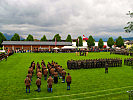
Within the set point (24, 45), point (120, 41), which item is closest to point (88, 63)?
point (24, 45)

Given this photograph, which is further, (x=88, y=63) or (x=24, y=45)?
(x=24, y=45)

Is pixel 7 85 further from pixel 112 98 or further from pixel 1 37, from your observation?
pixel 1 37

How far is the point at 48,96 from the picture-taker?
10.5m

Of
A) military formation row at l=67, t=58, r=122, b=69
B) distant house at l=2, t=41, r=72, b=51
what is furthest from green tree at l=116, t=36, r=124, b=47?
military formation row at l=67, t=58, r=122, b=69

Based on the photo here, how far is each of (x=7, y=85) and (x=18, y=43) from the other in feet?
201

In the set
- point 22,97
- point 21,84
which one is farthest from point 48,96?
point 21,84

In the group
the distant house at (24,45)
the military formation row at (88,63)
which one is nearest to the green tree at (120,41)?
the distant house at (24,45)

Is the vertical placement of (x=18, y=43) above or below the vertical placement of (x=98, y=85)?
above

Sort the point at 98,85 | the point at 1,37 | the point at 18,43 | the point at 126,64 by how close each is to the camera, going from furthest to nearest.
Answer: the point at 1,37
the point at 18,43
the point at 126,64
the point at 98,85

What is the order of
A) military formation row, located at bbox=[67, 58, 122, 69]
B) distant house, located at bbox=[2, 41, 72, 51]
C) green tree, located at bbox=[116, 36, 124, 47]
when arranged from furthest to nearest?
green tree, located at bbox=[116, 36, 124, 47]
distant house, located at bbox=[2, 41, 72, 51]
military formation row, located at bbox=[67, 58, 122, 69]

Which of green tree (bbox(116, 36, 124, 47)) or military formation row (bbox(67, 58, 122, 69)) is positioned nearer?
military formation row (bbox(67, 58, 122, 69))

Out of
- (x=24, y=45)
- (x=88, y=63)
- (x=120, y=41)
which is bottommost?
(x=88, y=63)

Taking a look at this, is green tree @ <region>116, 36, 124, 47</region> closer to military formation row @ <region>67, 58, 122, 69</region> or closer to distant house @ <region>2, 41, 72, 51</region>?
distant house @ <region>2, 41, 72, 51</region>

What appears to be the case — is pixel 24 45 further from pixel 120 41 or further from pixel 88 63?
pixel 120 41
